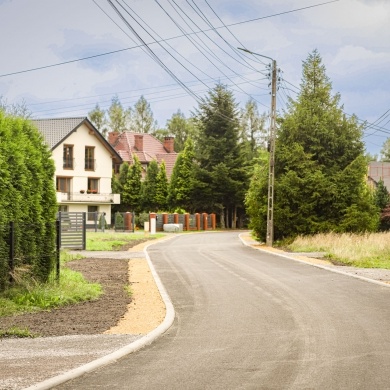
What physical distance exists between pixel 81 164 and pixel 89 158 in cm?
111

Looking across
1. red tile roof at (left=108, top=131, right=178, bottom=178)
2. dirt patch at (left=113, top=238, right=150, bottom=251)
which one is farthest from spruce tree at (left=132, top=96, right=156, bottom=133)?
dirt patch at (left=113, top=238, right=150, bottom=251)

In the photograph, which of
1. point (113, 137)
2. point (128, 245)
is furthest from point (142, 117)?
point (128, 245)

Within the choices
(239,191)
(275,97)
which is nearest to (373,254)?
(275,97)

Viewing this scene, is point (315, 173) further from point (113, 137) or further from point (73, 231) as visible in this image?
point (113, 137)

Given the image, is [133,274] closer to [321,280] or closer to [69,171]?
[321,280]

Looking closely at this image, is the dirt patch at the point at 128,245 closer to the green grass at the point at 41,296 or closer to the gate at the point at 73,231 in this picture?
the gate at the point at 73,231

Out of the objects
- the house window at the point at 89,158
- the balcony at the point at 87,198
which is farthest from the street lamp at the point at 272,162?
the house window at the point at 89,158

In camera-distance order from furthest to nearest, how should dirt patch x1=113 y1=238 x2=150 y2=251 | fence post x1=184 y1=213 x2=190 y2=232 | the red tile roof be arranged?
the red tile roof, fence post x1=184 y1=213 x2=190 y2=232, dirt patch x1=113 y1=238 x2=150 y2=251

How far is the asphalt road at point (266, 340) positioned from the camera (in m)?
7.26

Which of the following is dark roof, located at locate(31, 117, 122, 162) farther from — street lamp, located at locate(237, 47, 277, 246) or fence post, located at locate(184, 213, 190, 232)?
street lamp, located at locate(237, 47, 277, 246)

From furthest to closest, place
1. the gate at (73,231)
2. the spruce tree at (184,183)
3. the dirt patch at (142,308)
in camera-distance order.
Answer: the spruce tree at (184,183)
the gate at (73,231)
the dirt patch at (142,308)

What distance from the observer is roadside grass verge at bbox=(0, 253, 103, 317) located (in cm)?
1240

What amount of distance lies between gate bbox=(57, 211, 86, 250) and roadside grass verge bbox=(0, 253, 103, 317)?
17.0m

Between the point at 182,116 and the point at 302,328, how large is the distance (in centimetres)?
9742
